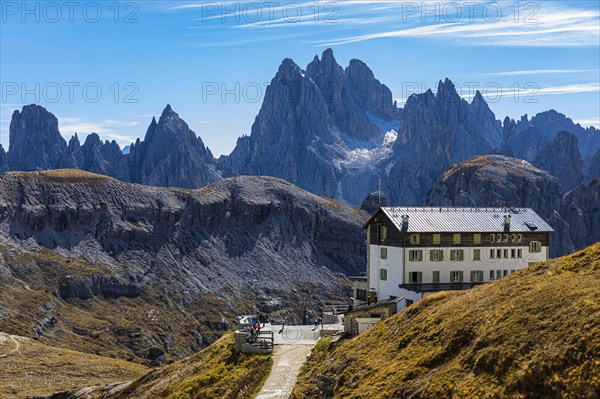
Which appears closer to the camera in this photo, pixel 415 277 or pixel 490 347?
pixel 490 347

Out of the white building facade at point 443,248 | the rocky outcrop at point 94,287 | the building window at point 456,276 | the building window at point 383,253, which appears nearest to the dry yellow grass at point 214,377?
the white building facade at point 443,248

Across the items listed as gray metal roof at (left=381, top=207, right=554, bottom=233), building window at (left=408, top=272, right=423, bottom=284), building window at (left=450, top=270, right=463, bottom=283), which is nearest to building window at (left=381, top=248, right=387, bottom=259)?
gray metal roof at (left=381, top=207, right=554, bottom=233)

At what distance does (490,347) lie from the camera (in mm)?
33750

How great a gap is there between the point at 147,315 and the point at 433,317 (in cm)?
15282

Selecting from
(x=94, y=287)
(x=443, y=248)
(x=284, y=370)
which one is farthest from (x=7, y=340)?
(x=284, y=370)

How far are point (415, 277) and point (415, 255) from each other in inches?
88.8

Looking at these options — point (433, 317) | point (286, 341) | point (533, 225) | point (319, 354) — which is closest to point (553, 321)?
point (433, 317)

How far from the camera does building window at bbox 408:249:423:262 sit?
76.0m

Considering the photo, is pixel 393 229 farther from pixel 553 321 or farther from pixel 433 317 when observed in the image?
pixel 553 321

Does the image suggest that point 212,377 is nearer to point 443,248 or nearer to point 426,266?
point 426,266

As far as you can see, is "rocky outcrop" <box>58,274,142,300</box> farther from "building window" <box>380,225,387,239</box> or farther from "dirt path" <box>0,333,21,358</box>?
"building window" <box>380,225,387,239</box>

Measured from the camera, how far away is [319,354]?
5356 centimetres

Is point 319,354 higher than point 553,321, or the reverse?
point 553,321

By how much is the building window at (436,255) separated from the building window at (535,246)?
12585 millimetres
